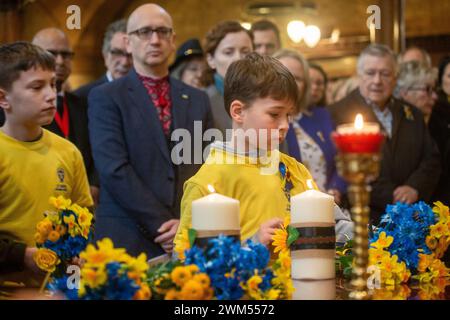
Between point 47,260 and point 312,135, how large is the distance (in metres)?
2.58

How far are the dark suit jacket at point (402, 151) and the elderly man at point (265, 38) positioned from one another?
0.58 metres

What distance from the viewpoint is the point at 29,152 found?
329 cm

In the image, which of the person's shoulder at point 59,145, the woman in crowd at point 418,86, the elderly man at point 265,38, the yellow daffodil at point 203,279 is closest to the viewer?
the yellow daffodil at point 203,279

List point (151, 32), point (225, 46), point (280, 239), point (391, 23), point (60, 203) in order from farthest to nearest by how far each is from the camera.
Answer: point (391, 23) → point (225, 46) → point (151, 32) → point (60, 203) → point (280, 239)

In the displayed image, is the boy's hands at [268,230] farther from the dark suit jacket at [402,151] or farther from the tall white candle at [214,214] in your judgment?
the dark suit jacket at [402,151]

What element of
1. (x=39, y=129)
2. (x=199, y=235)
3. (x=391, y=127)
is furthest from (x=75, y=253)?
(x=391, y=127)

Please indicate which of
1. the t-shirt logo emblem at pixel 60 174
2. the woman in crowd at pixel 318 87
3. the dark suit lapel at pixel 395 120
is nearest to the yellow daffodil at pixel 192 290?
the t-shirt logo emblem at pixel 60 174

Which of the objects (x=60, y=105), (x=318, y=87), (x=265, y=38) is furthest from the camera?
(x=318, y=87)

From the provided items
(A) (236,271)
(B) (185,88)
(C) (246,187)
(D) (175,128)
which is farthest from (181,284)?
(B) (185,88)

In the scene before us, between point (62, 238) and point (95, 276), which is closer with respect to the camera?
point (95, 276)

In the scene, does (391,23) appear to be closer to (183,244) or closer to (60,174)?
(60,174)

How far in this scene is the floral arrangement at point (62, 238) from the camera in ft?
8.25

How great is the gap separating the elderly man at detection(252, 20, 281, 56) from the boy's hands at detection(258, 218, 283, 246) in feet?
10.6
